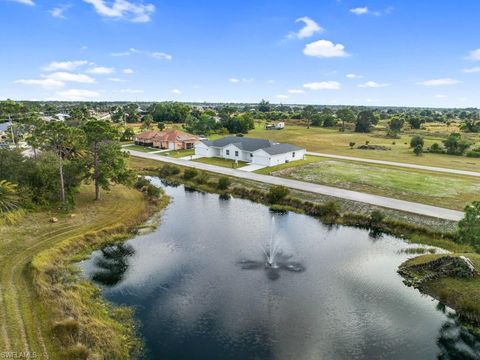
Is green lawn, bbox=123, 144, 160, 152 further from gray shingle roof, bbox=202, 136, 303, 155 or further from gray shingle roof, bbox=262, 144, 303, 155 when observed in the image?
gray shingle roof, bbox=262, 144, 303, 155

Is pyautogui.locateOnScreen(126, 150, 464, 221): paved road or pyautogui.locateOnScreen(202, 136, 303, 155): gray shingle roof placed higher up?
pyautogui.locateOnScreen(202, 136, 303, 155): gray shingle roof

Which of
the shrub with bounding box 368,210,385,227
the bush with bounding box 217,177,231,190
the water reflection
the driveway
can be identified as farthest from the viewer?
the driveway

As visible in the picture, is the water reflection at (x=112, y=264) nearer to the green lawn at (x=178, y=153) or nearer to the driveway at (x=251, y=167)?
the driveway at (x=251, y=167)

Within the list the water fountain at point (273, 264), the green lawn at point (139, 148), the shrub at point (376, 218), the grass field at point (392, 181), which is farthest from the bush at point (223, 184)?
the green lawn at point (139, 148)

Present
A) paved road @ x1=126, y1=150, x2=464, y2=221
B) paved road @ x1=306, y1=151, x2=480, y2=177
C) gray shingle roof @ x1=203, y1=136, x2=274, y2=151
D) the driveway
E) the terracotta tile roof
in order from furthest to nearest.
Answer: the terracotta tile roof
gray shingle roof @ x1=203, y1=136, x2=274, y2=151
the driveway
paved road @ x1=306, y1=151, x2=480, y2=177
paved road @ x1=126, y1=150, x2=464, y2=221

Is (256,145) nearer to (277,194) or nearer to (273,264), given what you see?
→ (277,194)

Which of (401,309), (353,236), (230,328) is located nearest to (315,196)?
(353,236)

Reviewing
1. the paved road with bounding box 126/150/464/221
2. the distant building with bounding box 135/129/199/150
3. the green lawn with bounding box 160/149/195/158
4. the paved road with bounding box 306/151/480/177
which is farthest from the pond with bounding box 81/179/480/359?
the distant building with bounding box 135/129/199/150
